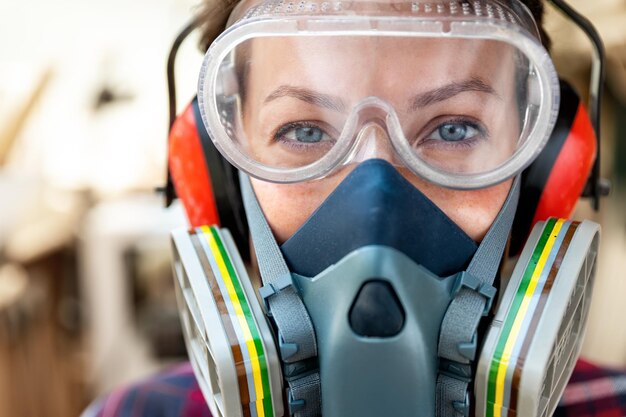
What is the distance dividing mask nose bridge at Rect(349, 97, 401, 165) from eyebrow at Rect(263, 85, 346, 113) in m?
0.03

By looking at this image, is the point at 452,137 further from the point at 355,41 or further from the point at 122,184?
the point at 122,184

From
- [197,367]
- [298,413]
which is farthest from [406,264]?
[197,367]

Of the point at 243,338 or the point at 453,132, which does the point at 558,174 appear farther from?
the point at 243,338

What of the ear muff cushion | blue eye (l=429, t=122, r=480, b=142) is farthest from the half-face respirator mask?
the ear muff cushion

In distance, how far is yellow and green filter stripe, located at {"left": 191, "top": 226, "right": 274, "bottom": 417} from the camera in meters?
0.96

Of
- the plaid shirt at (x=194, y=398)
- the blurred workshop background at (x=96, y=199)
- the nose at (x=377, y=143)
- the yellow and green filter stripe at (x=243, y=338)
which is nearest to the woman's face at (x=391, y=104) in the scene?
the nose at (x=377, y=143)

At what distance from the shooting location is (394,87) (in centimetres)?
102

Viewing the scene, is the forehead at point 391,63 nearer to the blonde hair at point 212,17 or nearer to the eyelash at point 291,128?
the eyelash at point 291,128

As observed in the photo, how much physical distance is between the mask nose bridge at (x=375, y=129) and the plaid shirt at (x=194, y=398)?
0.68m

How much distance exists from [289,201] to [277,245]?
0.07 meters

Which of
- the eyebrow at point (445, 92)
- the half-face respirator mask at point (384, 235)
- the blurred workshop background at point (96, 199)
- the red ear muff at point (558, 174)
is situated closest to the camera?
the half-face respirator mask at point (384, 235)

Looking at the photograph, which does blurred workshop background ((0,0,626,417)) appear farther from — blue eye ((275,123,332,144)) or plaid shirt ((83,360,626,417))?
blue eye ((275,123,332,144))

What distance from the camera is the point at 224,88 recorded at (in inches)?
43.8

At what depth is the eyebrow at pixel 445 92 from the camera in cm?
103
